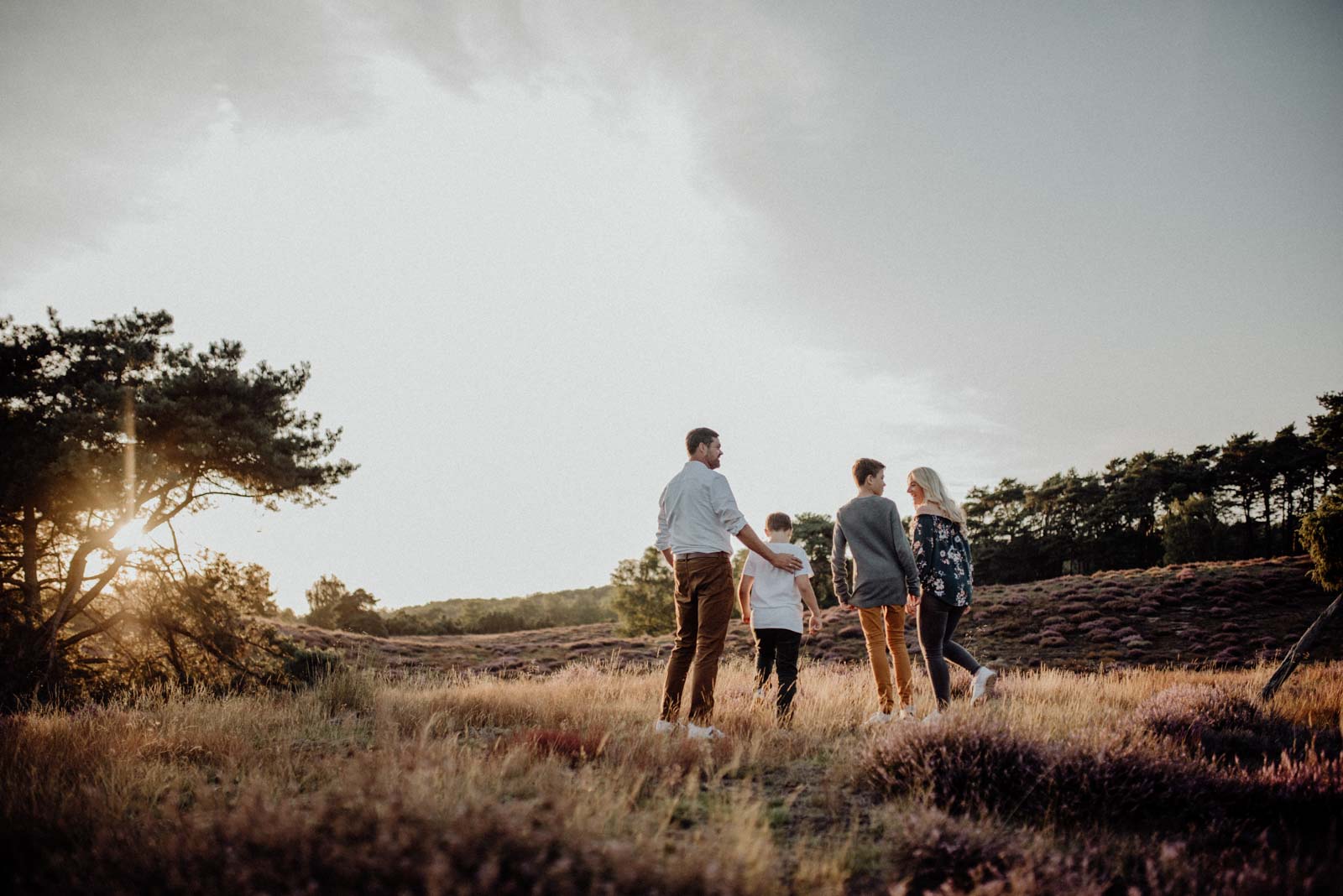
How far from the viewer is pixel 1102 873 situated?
2705 mm

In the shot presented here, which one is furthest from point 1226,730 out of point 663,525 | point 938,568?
point 663,525

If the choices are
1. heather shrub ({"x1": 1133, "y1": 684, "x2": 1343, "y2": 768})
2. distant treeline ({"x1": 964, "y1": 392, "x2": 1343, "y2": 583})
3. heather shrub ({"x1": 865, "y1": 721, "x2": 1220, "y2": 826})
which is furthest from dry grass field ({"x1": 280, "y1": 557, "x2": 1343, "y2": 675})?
distant treeline ({"x1": 964, "y1": 392, "x2": 1343, "y2": 583})

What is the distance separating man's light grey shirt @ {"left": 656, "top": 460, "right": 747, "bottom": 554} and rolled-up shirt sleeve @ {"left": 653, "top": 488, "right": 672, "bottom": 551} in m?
0.14

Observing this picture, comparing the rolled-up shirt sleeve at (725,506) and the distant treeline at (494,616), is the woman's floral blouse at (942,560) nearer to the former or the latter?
the rolled-up shirt sleeve at (725,506)

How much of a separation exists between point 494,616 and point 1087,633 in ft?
150

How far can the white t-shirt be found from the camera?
5.76 m

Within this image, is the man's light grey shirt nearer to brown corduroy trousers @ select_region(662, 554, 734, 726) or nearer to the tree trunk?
brown corduroy trousers @ select_region(662, 554, 734, 726)

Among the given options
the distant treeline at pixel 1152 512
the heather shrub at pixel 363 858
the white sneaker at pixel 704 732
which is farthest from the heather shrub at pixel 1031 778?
the distant treeline at pixel 1152 512

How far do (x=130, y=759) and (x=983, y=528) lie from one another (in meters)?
73.8

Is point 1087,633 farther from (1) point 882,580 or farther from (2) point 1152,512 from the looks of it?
(2) point 1152,512

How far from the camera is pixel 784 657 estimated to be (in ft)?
18.7

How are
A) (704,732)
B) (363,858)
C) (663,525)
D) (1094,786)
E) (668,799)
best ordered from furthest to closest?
(663,525) → (704,732) → (1094,786) → (668,799) → (363,858)

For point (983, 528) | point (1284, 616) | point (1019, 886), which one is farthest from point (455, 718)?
point (983, 528)

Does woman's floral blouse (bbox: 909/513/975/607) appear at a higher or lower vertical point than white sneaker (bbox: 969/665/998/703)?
higher
